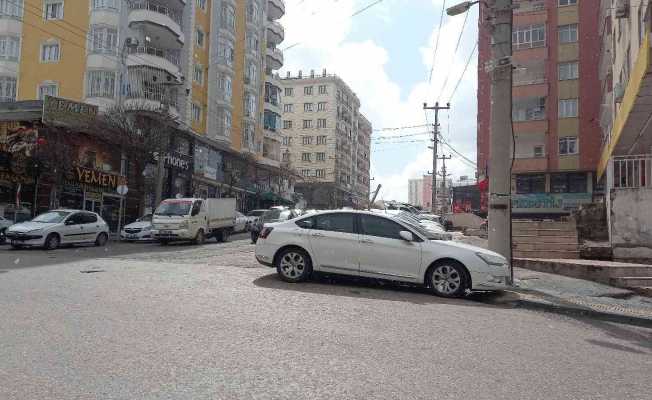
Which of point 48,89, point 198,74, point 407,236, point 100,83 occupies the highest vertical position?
point 198,74

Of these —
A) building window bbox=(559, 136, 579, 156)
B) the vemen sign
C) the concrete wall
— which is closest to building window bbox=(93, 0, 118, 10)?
the vemen sign

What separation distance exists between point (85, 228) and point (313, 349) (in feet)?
59.1

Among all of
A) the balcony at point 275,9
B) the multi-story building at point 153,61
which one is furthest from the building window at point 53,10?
the balcony at point 275,9

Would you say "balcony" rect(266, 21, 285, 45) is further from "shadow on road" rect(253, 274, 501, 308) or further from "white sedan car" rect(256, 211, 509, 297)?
"shadow on road" rect(253, 274, 501, 308)

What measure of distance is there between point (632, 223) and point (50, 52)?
3441cm

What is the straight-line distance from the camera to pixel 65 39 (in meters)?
33.2

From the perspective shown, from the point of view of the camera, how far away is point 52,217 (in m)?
19.4

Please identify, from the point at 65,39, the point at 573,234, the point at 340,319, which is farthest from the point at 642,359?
the point at 65,39

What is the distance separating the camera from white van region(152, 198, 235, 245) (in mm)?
21562

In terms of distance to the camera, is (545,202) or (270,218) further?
(545,202)

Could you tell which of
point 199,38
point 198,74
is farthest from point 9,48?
point 199,38

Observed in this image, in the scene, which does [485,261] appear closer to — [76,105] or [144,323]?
[144,323]

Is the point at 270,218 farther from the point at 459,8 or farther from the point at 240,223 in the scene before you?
the point at 459,8

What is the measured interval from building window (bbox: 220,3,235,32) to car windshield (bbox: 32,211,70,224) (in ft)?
92.1
